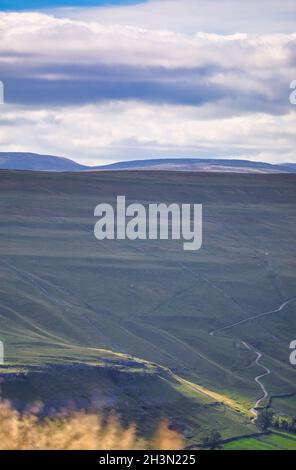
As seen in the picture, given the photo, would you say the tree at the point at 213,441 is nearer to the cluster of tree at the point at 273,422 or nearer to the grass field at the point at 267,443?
the grass field at the point at 267,443

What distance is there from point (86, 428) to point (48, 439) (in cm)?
1080

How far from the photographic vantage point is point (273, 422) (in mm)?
182500

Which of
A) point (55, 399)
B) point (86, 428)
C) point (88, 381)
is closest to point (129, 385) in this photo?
point (88, 381)

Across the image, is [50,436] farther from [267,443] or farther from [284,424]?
[284,424]

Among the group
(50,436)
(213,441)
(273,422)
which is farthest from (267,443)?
(50,436)

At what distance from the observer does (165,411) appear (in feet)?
591

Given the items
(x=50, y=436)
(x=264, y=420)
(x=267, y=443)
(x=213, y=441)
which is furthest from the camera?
(x=264, y=420)

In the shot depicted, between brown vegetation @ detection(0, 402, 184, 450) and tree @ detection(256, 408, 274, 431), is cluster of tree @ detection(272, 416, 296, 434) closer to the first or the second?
tree @ detection(256, 408, 274, 431)

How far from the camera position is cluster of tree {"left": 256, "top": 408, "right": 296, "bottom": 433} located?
180738 millimetres

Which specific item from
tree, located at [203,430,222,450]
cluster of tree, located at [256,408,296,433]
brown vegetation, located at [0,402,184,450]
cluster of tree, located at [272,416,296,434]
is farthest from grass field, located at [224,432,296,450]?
brown vegetation, located at [0,402,184,450]
